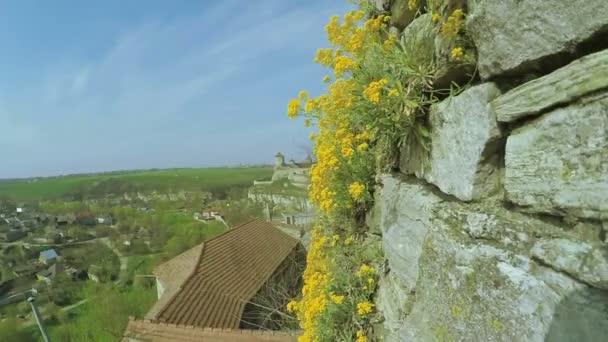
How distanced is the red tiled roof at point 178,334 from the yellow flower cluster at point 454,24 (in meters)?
7.57

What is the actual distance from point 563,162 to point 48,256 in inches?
2028

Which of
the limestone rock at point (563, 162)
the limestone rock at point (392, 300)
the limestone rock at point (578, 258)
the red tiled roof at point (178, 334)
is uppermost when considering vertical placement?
the limestone rock at point (563, 162)

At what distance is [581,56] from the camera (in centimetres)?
130

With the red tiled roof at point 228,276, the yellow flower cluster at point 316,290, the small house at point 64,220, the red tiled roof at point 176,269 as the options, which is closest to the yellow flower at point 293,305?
Result: the yellow flower cluster at point 316,290

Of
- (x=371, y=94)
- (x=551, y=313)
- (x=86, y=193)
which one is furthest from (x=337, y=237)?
(x=86, y=193)

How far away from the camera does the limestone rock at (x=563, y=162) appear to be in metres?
1.13

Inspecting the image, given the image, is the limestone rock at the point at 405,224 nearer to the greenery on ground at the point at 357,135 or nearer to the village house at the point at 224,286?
the greenery on ground at the point at 357,135

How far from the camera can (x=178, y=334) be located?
8242mm

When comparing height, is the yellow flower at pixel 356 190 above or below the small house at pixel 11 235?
above

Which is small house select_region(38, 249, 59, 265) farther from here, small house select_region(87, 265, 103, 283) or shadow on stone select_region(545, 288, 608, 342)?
shadow on stone select_region(545, 288, 608, 342)

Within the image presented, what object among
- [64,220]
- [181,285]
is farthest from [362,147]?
[64,220]

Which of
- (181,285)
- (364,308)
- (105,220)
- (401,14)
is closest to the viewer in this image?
(401,14)

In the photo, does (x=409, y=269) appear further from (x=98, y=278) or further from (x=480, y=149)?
(x=98, y=278)

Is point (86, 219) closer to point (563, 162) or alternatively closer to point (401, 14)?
point (401, 14)
